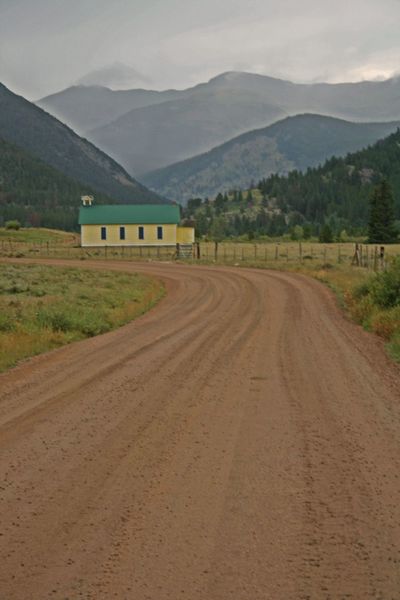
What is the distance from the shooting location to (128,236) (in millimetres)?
82562

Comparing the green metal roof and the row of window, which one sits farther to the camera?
the green metal roof

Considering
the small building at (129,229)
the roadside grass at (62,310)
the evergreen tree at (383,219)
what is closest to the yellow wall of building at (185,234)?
the small building at (129,229)

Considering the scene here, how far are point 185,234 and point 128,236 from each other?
24.2ft

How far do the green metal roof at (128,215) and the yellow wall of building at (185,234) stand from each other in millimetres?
1697

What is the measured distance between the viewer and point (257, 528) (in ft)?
17.5

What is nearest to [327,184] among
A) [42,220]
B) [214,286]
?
[42,220]

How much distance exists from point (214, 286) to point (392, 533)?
27396mm

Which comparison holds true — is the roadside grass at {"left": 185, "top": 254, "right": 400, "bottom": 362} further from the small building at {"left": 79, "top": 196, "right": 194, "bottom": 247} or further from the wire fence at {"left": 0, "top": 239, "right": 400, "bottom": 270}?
the small building at {"left": 79, "top": 196, "right": 194, "bottom": 247}

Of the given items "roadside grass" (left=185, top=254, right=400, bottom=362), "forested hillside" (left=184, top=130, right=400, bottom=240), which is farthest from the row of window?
"forested hillside" (left=184, top=130, right=400, bottom=240)

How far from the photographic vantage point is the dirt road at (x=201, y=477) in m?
4.64

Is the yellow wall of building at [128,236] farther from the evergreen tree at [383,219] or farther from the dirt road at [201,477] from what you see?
the dirt road at [201,477]

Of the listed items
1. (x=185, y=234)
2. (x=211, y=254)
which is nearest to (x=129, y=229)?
(x=185, y=234)

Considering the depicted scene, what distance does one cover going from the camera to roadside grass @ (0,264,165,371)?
49.5 ft

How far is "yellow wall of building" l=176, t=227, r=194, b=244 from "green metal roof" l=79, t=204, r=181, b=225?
1.70 metres
